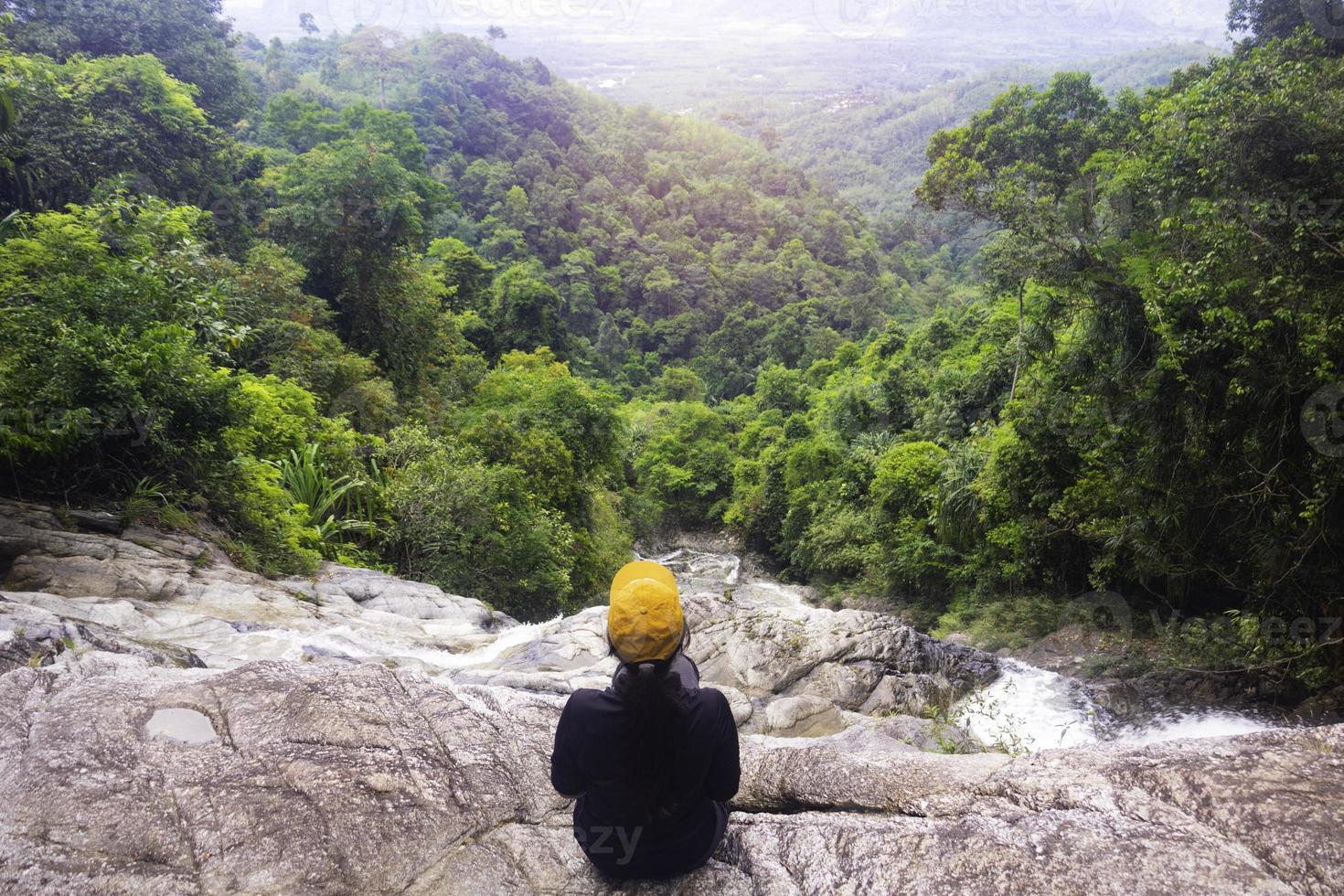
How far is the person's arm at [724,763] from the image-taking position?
2736 mm

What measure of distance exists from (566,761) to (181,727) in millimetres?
2063

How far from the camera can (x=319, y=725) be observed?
3.58 m

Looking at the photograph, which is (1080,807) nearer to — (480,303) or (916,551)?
(916,551)

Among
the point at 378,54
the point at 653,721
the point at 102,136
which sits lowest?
the point at 653,721

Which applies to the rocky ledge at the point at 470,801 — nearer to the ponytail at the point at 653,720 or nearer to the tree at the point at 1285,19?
the ponytail at the point at 653,720
